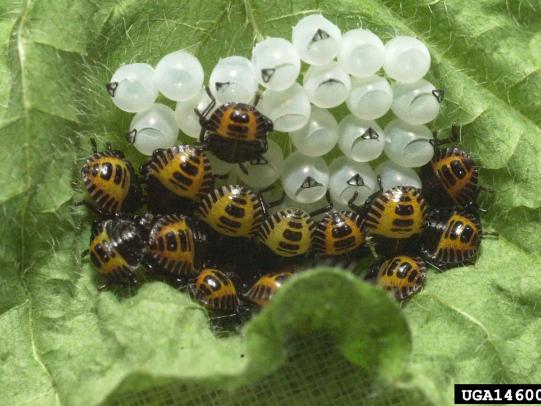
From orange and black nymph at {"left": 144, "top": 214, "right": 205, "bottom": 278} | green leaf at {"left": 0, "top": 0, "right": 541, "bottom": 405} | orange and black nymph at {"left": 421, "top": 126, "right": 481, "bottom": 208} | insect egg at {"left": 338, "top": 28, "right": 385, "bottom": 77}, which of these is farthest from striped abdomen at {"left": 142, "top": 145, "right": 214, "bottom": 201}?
orange and black nymph at {"left": 421, "top": 126, "right": 481, "bottom": 208}

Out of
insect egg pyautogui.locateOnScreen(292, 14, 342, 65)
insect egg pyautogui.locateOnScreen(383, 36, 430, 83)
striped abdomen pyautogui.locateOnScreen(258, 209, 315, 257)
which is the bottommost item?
striped abdomen pyautogui.locateOnScreen(258, 209, 315, 257)

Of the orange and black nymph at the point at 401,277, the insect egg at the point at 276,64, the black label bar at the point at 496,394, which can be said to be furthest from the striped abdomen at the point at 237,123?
the black label bar at the point at 496,394

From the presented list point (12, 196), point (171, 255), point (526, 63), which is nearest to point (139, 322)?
point (171, 255)

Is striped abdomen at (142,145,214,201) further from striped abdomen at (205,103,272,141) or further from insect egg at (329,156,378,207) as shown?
insect egg at (329,156,378,207)

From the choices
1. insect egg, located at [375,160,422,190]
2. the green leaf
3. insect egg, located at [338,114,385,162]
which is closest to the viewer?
the green leaf

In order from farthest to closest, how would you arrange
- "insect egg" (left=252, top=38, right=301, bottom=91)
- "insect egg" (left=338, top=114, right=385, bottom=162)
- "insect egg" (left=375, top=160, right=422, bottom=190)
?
"insect egg" (left=375, top=160, right=422, bottom=190)
"insect egg" (left=338, top=114, right=385, bottom=162)
"insect egg" (left=252, top=38, right=301, bottom=91)

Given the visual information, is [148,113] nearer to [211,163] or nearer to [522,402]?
[211,163]

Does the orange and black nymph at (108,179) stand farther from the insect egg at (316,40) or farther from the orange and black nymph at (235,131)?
the insect egg at (316,40)

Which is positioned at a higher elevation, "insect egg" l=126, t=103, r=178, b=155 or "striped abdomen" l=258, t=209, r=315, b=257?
"insect egg" l=126, t=103, r=178, b=155
